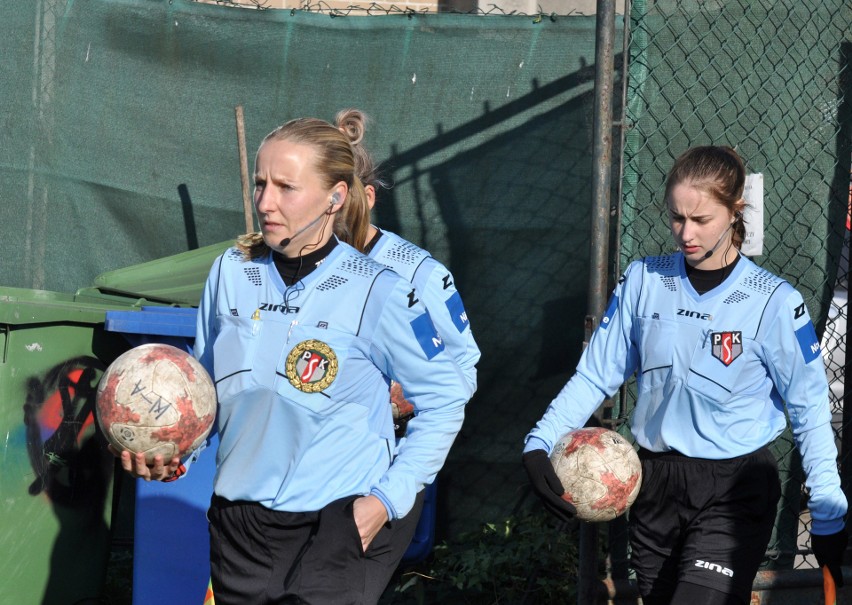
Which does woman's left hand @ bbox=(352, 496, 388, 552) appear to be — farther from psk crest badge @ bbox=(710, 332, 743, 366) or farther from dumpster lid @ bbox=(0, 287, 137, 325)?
dumpster lid @ bbox=(0, 287, 137, 325)

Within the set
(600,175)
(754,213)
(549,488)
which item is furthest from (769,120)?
(549,488)

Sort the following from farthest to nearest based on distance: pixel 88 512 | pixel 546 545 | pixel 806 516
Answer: pixel 806 516, pixel 546 545, pixel 88 512

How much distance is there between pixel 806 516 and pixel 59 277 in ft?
15.0

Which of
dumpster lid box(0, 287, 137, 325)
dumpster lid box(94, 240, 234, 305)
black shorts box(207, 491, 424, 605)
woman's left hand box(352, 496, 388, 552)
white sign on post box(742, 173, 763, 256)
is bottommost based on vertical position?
black shorts box(207, 491, 424, 605)

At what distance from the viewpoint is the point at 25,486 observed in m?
4.23

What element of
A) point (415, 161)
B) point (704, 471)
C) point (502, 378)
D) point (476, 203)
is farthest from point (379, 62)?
point (704, 471)

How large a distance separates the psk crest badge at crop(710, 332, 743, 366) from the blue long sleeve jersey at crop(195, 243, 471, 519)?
3.35 feet

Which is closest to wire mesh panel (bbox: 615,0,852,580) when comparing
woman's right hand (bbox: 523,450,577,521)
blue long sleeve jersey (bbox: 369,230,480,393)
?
blue long sleeve jersey (bbox: 369,230,480,393)

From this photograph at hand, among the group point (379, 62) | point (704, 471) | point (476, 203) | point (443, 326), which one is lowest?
point (704, 471)

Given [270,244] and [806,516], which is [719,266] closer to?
[270,244]

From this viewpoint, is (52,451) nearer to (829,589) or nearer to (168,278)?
(168,278)

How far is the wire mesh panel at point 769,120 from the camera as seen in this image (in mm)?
4781

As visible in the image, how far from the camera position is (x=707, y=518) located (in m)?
3.58

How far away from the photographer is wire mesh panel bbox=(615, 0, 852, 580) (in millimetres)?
4781
